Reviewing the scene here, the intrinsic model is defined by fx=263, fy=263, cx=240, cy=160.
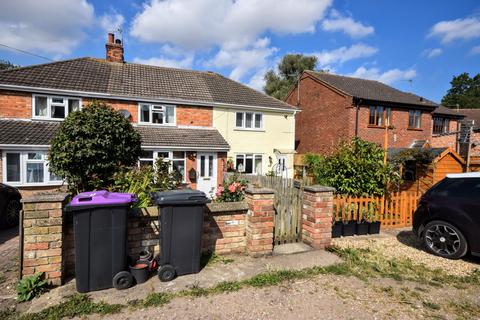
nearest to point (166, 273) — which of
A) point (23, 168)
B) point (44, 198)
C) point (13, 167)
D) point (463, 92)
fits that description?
point (44, 198)

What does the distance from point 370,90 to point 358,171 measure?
15.0 metres

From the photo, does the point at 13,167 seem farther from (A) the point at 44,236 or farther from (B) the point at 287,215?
(B) the point at 287,215

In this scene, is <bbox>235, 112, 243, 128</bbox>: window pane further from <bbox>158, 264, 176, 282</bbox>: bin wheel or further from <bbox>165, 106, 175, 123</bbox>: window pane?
<bbox>158, 264, 176, 282</bbox>: bin wheel

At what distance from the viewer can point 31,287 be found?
319 cm

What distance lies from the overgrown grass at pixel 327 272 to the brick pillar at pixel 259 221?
0.60 metres

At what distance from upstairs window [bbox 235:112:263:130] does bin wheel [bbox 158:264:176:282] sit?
482 inches

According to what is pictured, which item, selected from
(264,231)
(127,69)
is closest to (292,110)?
(127,69)

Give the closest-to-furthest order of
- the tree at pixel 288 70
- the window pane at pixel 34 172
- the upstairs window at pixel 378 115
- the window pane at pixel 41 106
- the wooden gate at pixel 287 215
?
1. the wooden gate at pixel 287 215
2. the window pane at pixel 34 172
3. the window pane at pixel 41 106
4. the upstairs window at pixel 378 115
5. the tree at pixel 288 70

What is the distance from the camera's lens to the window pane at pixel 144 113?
13.6m

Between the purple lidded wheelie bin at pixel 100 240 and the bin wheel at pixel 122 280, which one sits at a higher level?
the purple lidded wheelie bin at pixel 100 240

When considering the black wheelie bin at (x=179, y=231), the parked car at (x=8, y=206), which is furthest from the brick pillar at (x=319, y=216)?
the parked car at (x=8, y=206)

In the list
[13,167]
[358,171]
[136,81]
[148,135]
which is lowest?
[13,167]

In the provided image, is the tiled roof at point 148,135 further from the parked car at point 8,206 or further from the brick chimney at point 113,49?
the brick chimney at point 113,49

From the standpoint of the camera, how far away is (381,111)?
56.2 ft
